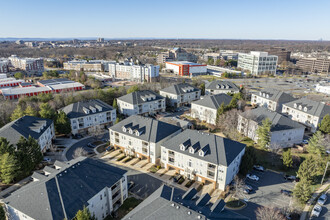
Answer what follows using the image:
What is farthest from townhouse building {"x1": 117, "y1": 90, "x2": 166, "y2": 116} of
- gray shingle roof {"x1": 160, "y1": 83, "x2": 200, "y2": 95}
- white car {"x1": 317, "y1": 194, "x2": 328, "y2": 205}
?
white car {"x1": 317, "y1": 194, "x2": 328, "y2": 205}

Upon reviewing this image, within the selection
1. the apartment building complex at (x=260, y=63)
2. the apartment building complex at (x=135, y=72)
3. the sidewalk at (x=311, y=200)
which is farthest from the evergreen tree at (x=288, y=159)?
the apartment building complex at (x=260, y=63)

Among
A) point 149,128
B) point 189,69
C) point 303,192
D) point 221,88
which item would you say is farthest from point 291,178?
point 189,69

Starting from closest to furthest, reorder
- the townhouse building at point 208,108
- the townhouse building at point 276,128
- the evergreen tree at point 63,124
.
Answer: the townhouse building at point 276,128
the evergreen tree at point 63,124
the townhouse building at point 208,108

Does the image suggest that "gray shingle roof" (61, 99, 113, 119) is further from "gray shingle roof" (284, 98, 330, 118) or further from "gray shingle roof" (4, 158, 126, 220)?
"gray shingle roof" (284, 98, 330, 118)

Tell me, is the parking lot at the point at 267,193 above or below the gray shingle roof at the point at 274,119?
below

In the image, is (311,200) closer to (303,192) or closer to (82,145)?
(303,192)

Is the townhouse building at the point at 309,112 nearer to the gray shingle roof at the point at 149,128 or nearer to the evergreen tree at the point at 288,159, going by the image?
the evergreen tree at the point at 288,159
